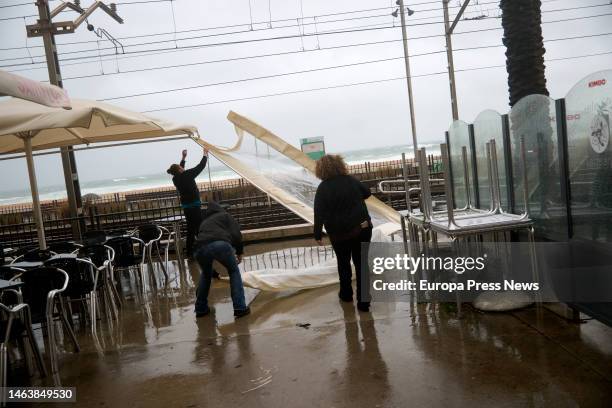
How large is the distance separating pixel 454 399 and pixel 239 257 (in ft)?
9.76

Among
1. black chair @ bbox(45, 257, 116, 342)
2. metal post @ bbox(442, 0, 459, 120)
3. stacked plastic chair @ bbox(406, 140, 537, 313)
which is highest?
metal post @ bbox(442, 0, 459, 120)

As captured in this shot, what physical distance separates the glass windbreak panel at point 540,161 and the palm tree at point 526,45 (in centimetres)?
138

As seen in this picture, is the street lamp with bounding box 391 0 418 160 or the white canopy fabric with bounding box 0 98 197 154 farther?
the street lamp with bounding box 391 0 418 160

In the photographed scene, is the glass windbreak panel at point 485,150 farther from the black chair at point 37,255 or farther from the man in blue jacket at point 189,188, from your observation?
the black chair at point 37,255

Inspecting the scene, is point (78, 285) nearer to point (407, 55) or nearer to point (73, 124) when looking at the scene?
point (73, 124)

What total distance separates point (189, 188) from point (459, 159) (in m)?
4.43

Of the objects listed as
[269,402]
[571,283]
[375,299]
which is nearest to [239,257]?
[375,299]

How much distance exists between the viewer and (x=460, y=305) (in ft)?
15.2

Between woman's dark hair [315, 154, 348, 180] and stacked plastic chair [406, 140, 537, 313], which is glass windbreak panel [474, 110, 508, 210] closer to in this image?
stacked plastic chair [406, 140, 537, 313]

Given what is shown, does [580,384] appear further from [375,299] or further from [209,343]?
[209,343]

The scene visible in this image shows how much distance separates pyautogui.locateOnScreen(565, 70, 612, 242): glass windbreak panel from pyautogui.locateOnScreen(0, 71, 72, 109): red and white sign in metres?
4.23

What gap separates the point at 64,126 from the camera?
572cm

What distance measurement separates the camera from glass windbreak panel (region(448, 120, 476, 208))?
6051 millimetres

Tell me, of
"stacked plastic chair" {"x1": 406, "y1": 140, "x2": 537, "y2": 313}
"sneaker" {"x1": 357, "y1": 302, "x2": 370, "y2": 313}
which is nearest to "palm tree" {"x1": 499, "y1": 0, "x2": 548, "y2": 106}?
"stacked plastic chair" {"x1": 406, "y1": 140, "x2": 537, "y2": 313}
